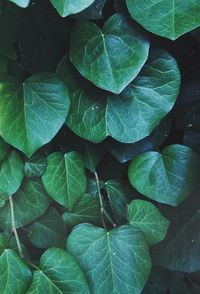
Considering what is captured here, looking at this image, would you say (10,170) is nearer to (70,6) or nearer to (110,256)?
(110,256)

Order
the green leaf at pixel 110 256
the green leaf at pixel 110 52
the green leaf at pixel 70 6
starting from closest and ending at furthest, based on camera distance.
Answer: the green leaf at pixel 70 6 < the green leaf at pixel 110 52 < the green leaf at pixel 110 256

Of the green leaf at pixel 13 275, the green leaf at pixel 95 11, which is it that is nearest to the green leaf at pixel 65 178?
the green leaf at pixel 13 275

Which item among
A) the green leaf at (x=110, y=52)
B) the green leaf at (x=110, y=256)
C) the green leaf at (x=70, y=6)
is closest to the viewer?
the green leaf at (x=70, y=6)

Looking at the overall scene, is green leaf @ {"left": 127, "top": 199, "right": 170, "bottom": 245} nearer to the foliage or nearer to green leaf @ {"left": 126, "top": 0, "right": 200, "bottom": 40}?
the foliage

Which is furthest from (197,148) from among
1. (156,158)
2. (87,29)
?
(87,29)

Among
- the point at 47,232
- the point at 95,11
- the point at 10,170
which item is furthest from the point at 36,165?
the point at 95,11

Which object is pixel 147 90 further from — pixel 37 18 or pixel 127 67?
pixel 37 18

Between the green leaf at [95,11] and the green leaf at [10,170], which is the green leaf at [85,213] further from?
the green leaf at [95,11]
